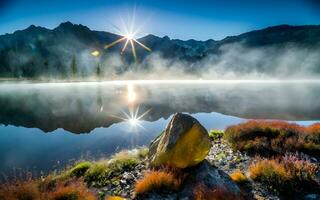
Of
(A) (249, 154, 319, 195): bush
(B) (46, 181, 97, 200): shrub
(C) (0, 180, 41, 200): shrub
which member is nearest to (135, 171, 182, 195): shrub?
(B) (46, 181, 97, 200): shrub

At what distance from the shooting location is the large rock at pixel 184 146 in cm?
1236

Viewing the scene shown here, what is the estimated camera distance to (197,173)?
38.7 ft

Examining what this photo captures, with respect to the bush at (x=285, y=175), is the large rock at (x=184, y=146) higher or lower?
higher

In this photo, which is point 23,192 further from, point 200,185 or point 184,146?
point 184,146

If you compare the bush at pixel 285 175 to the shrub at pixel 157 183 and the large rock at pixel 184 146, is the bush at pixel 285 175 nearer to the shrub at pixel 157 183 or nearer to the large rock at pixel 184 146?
the large rock at pixel 184 146

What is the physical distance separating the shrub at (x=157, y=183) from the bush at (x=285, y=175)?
3.95m

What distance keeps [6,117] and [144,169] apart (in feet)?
104

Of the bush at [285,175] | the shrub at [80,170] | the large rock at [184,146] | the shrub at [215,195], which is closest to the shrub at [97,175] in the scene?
the shrub at [80,170]

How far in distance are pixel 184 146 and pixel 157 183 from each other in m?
2.52

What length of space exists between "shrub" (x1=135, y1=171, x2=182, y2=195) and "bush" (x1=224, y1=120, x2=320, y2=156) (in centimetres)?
785

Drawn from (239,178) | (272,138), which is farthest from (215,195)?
(272,138)

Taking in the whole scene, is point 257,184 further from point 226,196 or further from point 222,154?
point 222,154

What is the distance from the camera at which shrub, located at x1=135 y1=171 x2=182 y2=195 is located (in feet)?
34.5

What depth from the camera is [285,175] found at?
11289mm
